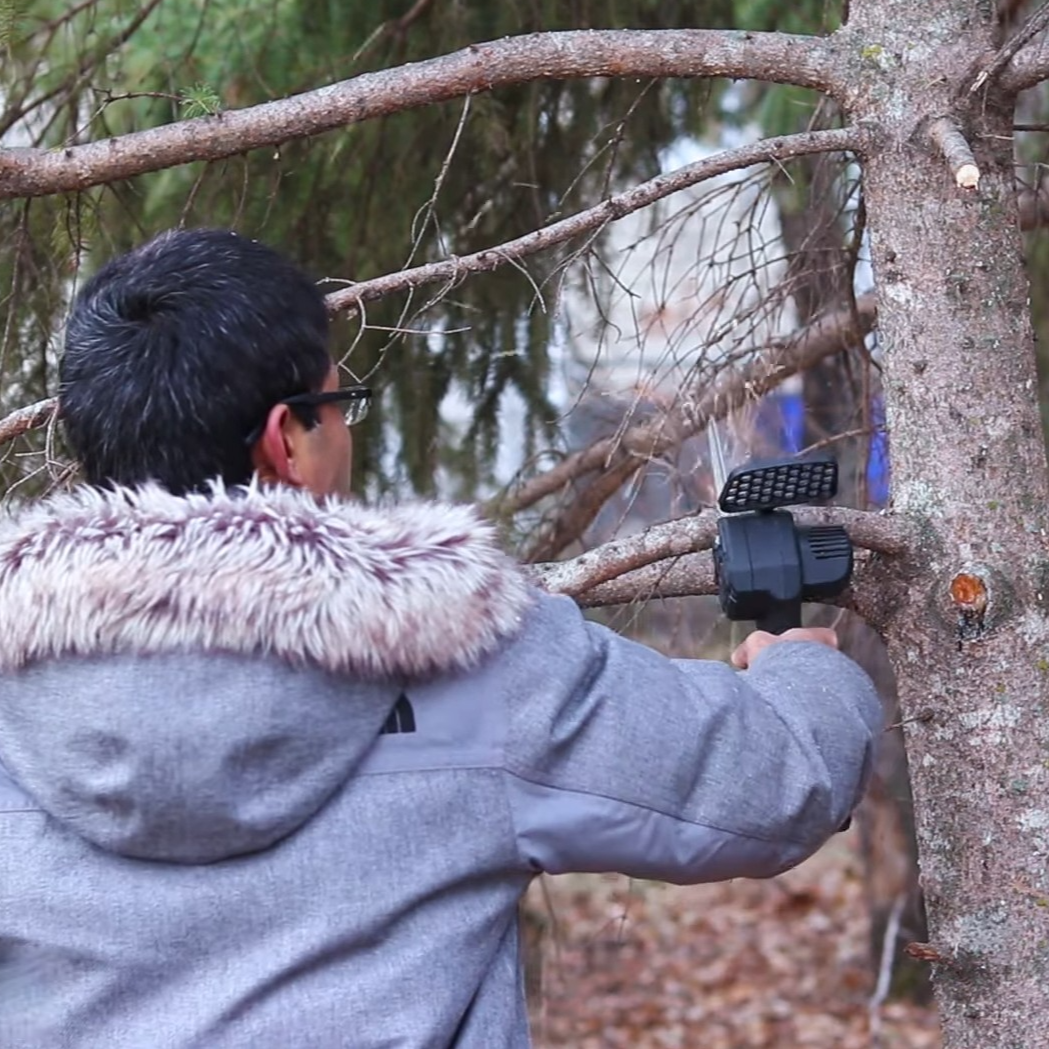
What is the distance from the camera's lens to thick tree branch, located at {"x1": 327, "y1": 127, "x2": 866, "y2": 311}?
199 centimetres

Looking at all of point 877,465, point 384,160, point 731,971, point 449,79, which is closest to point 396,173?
point 384,160

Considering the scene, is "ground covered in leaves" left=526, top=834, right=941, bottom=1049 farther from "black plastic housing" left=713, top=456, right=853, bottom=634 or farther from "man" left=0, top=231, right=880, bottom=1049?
"man" left=0, top=231, right=880, bottom=1049

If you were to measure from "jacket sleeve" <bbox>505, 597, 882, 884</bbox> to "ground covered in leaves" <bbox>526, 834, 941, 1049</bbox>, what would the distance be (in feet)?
13.1

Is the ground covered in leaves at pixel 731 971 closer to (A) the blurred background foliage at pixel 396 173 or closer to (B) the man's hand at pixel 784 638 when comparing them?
(A) the blurred background foliage at pixel 396 173

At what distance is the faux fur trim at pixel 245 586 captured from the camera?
1166mm

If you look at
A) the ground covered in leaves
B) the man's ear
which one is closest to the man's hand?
the man's ear

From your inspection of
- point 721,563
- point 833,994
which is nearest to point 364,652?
point 721,563

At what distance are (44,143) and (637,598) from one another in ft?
5.27

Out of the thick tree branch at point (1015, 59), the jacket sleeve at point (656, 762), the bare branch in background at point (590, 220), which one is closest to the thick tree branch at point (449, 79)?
the bare branch in background at point (590, 220)

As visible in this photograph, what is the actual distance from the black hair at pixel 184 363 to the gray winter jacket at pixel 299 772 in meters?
0.06

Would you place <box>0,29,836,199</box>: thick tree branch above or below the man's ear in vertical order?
above

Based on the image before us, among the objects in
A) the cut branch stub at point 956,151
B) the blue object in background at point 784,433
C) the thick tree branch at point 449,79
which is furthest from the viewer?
the blue object in background at point 784,433

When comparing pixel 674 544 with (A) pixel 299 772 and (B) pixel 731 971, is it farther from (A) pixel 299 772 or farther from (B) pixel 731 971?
(B) pixel 731 971

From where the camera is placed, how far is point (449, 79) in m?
2.05
